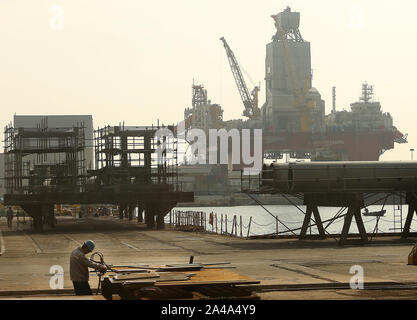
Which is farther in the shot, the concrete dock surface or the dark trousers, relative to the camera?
the concrete dock surface

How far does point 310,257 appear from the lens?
33719 millimetres

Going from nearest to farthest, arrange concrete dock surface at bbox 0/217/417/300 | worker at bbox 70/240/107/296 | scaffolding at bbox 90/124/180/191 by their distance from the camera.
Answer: worker at bbox 70/240/107/296, concrete dock surface at bbox 0/217/417/300, scaffolding at bbox 90/124/180/191

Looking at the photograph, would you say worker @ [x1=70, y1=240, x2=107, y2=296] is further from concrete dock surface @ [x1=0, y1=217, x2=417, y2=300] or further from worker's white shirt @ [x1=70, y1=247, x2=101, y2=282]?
concrete dock surface @ [x1=0, y1=217, x2=417, y2=300]

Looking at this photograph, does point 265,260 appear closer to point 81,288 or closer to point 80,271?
point 81,288

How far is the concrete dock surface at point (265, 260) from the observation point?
23.0 meters

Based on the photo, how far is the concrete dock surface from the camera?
2302 cm

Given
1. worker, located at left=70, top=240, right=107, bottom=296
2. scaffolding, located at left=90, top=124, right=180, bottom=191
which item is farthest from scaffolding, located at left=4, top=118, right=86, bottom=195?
worker, located at left=70, top=240, right=107, bottom=296

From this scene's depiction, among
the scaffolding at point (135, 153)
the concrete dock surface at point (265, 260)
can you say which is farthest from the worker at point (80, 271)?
the scaffolding at point (135, 153)

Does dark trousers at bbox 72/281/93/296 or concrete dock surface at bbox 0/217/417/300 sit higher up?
dark trousers at bbox 72/281/93/296

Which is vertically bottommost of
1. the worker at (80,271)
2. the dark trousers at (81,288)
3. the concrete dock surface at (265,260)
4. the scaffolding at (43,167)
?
the concrete dock surface at (265,260)

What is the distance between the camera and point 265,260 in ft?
107

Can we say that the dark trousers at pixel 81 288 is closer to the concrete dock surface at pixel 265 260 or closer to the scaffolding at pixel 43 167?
the concrete dock surface at pixel 265 260

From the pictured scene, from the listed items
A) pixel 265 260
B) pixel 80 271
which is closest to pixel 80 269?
→ pixel 80 271

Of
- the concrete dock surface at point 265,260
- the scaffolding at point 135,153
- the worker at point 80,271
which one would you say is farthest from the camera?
the scaffolding at point 135,153
